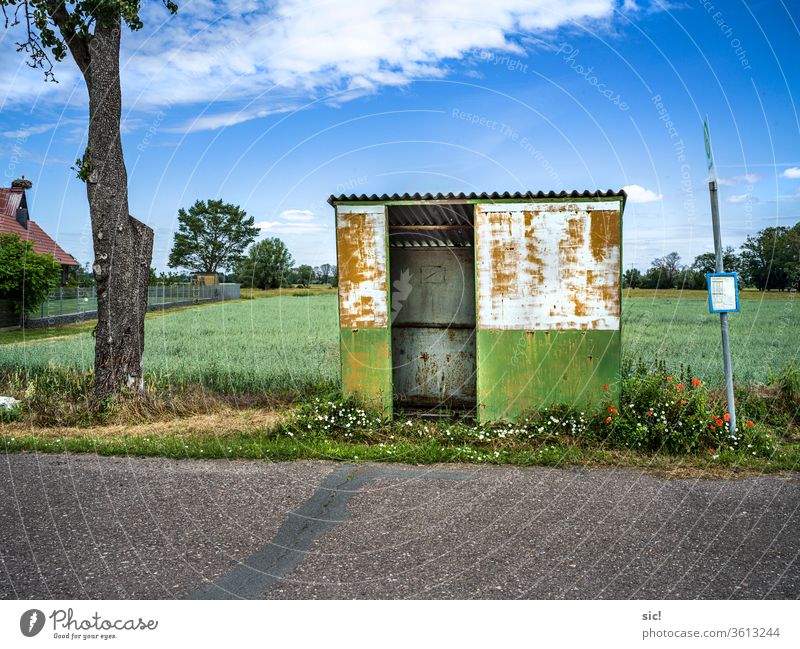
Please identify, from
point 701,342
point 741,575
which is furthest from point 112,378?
point 701,342

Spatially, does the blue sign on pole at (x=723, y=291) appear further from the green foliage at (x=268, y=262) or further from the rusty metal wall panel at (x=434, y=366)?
the green foliage at (x=268, y=262)

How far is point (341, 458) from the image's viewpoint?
654 centimetres

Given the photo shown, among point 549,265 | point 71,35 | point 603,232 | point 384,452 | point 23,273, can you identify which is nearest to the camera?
point 384,452

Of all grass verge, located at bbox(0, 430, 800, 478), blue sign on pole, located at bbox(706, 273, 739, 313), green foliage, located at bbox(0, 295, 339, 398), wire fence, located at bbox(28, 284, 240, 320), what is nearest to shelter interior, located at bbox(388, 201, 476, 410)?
green foliage, located at bbox(0, 295, 339, 398)

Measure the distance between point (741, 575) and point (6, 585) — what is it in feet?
15.5

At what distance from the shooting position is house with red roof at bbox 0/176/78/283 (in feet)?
106

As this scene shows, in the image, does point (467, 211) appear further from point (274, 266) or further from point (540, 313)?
point (274, 266)

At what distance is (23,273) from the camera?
20891 millimetres

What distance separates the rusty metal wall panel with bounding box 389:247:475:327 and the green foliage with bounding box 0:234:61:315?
55.8 feet

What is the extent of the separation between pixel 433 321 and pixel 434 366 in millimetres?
658

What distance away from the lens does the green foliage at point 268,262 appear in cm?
3238

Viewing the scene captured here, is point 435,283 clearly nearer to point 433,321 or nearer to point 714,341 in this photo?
point 433,321

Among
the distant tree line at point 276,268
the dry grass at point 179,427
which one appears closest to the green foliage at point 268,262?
the distant tree line at point 276,268

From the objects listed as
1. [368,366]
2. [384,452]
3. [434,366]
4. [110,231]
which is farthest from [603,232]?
[110,231]
